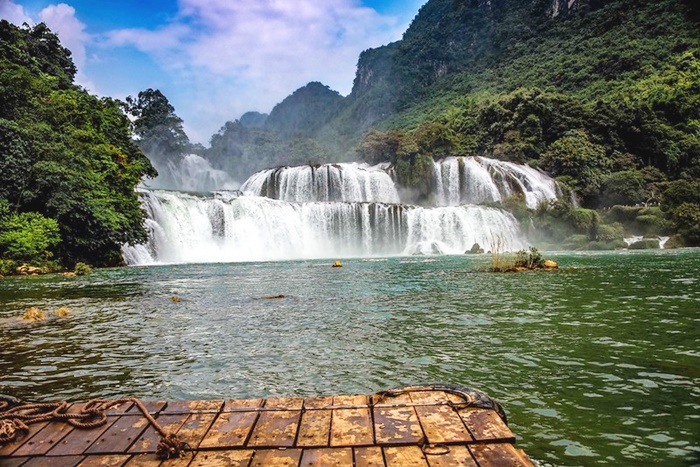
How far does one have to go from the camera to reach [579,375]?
14.9ft

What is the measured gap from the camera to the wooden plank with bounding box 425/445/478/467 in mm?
2180

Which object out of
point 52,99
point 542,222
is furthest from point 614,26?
point 52,99

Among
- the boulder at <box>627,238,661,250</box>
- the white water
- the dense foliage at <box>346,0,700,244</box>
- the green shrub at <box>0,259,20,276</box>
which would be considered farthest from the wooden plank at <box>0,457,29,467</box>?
the white water

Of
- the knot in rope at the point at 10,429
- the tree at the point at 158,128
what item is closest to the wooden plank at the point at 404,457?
the knot in rope at the point at 10,429

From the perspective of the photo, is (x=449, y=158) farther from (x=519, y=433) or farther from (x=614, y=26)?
(x=614, y=26)

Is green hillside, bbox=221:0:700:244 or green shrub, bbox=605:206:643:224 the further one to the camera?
green hillside, bbox=221:0:700:244

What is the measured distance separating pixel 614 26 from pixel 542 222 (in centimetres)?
6108

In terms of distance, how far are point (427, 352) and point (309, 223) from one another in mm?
28457

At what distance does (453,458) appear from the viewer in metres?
2.24

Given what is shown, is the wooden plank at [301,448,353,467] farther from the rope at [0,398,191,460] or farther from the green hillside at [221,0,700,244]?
the green hillside at [221,0,700,244]

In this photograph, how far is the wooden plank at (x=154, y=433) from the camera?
2508 millimetres

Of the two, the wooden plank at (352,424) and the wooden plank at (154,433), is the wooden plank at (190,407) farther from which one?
the wooden plank at (352,424)

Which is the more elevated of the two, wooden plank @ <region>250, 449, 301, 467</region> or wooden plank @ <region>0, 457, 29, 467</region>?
wooden plank @ <region>250, 449, 301, 467</region>

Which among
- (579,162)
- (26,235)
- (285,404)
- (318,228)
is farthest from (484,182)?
(285,404)
